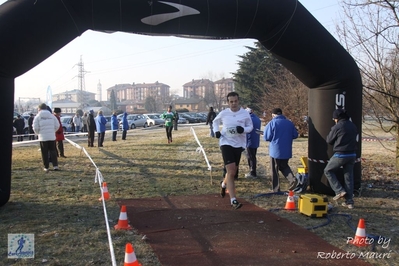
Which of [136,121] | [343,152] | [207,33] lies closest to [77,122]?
[136,121]

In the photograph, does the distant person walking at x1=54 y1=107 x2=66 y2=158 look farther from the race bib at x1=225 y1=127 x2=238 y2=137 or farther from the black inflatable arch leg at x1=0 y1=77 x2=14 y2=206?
the race bib at x1=225 y1=127 x2=238 y2=137

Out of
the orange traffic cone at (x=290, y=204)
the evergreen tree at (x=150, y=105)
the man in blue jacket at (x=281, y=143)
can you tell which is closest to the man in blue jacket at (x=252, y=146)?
the man in blue jacket at (x=281, y=143)

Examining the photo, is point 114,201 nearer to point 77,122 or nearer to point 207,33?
point 207,33

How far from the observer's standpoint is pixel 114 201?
23.5 feet

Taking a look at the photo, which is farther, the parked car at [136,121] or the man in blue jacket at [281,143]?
the parked car at [136,121]

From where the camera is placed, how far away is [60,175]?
1000cm

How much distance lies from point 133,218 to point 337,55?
5.06m

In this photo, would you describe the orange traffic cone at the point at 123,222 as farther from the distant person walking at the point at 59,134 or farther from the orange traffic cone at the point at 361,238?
the distant person walking at the point at 59,134

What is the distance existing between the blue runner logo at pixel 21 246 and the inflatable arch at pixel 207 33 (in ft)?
5.92

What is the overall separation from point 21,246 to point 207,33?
4.90m

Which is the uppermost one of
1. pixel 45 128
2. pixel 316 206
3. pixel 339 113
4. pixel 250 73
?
pixel 250 73

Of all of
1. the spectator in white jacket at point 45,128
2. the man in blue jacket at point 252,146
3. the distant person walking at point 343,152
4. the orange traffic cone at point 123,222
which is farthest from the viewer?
the spectator in white jacket at point 45,128

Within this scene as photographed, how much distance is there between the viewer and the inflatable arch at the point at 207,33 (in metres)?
6.23

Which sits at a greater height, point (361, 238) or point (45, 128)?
point (45, 128)
